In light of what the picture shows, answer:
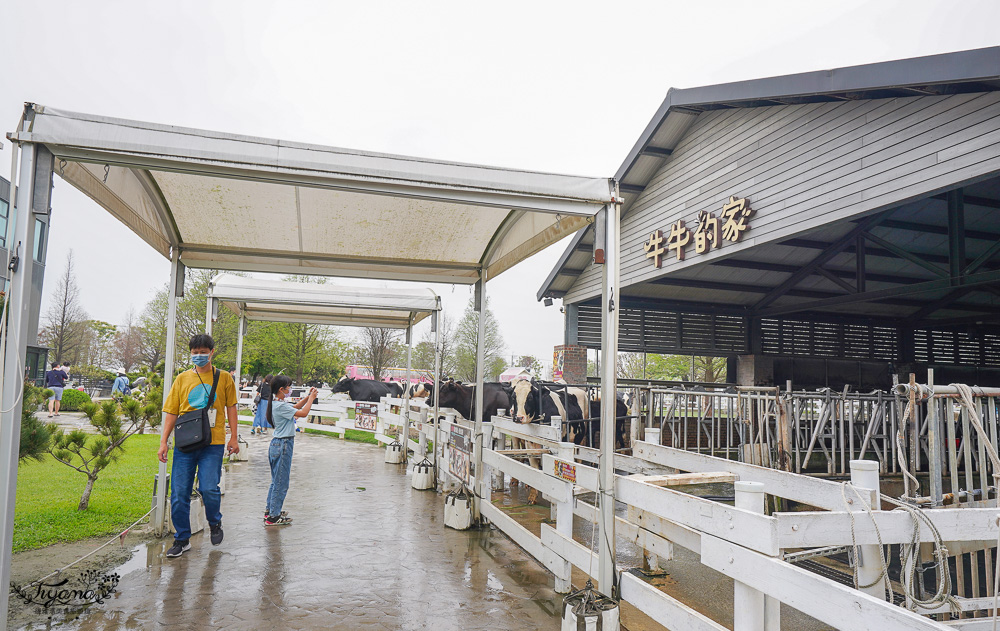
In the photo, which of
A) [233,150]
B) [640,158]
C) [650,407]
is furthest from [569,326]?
[233,150]

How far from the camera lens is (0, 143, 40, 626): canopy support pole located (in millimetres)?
3234

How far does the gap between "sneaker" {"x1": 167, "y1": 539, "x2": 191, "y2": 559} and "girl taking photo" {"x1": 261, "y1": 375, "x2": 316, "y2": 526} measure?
1.14 metres

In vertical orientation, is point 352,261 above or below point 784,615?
above

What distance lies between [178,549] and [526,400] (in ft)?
17.4

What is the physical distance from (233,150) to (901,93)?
7252 mm

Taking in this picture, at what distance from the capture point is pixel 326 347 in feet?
91.2

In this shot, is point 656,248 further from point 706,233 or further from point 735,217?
point 735,217

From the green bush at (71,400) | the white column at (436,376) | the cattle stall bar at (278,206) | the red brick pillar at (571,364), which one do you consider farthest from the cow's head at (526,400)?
the green bush at (71,400)

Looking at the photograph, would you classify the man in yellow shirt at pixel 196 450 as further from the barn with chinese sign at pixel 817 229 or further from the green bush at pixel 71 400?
the green bush at pixel 71 400

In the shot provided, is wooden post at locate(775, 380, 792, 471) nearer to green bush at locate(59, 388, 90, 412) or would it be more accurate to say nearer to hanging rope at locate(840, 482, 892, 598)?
hanging rope at locate(840, 482, 892, 598)

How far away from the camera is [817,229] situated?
8211 millimetres

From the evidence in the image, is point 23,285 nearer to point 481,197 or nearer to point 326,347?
point 481,197

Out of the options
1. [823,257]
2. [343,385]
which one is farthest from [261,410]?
[823,257]

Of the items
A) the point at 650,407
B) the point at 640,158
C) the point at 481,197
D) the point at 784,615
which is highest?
the point at 640,158
